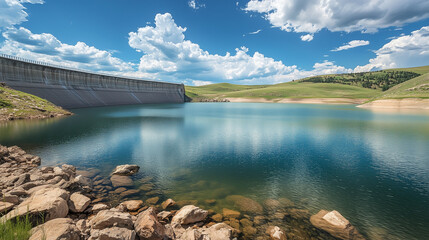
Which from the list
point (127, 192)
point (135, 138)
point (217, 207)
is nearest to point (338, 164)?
point (217, 207)

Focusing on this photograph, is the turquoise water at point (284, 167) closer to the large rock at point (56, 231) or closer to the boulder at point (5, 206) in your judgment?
the large rock at point (56, 231)

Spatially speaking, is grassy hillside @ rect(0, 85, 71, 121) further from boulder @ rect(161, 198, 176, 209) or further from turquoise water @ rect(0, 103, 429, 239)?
boulder @ rect(161, 198, 176, 209)

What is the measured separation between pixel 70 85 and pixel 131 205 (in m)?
86.7

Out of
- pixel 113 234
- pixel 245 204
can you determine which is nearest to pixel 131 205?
pixel 113 234

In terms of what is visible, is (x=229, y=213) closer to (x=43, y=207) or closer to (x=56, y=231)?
(x=56, y=231)

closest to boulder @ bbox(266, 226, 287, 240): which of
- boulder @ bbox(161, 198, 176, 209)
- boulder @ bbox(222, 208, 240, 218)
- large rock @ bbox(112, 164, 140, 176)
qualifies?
boulder @ bbox(222, 208, 240, 218)

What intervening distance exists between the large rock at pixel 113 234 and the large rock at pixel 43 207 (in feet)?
7.19

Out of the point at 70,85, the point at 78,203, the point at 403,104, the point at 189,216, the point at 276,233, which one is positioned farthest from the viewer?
the point at 403,104

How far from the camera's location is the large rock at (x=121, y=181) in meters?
13.2

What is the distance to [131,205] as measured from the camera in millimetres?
10445

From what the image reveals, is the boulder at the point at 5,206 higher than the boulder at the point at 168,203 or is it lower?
higher

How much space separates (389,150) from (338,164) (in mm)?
9247

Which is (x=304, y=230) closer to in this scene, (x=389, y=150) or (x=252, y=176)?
(x=252, y=176)

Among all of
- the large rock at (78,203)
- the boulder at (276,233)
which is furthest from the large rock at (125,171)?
the boulder at (276,233)
